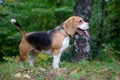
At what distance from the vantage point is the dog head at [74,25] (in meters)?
10.5

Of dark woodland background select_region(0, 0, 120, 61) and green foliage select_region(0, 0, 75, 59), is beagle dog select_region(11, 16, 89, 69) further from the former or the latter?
green foliage select_region(0, 0, 75, 59)

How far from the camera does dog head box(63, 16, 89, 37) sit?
34.6 ft

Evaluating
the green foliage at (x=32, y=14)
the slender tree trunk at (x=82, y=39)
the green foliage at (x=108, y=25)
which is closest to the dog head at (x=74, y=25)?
the slender tree trunk at (x=82, y=39)

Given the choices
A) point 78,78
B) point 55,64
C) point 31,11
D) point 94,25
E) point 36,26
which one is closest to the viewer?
point 78,78

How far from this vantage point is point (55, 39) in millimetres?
10391

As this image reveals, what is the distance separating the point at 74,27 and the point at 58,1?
1119cm

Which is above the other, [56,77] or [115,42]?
[56,77]

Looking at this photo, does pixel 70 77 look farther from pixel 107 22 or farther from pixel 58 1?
pixel 58 1

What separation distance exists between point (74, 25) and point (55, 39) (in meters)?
0.65

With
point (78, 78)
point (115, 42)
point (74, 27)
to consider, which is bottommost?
point (115, 42)

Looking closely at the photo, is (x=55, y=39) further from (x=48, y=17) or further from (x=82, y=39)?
(x=48, y=17)

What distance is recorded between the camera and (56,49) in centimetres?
1035

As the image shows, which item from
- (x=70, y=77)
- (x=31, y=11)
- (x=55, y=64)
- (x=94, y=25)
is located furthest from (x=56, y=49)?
(x=31, y=11)

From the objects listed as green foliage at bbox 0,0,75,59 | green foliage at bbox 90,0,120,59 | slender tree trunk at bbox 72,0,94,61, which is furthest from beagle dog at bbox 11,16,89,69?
green foliage at bbox 0,0,75,59
